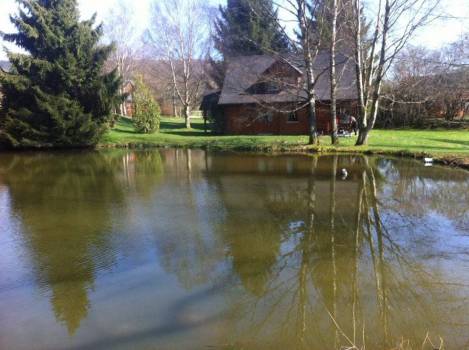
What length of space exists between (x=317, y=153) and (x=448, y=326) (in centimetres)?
1556

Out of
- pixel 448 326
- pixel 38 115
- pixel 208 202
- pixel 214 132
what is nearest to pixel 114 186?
pixel 208 202

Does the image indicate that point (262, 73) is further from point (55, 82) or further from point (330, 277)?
point (330, 277)

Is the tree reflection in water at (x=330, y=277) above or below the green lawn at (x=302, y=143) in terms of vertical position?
below

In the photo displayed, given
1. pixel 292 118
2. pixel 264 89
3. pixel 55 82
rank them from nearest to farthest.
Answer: pixel 55 82
pixel 292 118
pixel 264 89

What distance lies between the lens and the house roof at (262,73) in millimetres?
26266

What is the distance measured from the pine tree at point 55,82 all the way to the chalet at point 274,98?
27.0ft

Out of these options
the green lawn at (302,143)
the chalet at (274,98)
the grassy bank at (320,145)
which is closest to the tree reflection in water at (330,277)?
the grassy bank at (320,145)

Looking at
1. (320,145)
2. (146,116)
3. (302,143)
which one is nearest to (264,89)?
(302,143)

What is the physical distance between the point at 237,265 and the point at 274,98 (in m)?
22.4

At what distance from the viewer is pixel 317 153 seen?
63.9ft

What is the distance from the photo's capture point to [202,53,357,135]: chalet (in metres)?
26.5

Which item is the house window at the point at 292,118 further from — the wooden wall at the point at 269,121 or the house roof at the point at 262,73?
the house roof at the point at 262,73

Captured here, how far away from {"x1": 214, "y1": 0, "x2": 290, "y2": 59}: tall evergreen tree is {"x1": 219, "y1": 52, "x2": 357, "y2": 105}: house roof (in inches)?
166

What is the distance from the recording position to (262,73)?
27.2 m
